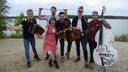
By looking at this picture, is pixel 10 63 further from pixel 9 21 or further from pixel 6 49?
pixel 9 21

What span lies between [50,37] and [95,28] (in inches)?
51.5

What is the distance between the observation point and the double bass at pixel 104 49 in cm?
927

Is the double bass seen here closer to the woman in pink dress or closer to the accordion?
the woman in pink dress

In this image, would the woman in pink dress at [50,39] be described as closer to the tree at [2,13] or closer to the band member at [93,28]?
the band member at [93,28]

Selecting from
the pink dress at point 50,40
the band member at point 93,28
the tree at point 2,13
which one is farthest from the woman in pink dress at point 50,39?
the tree at point 2,13

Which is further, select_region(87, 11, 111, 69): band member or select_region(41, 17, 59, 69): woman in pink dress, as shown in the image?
select_region(41, 17, 59, 69): woman in pink dress

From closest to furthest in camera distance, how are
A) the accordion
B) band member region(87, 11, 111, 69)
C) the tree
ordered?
band member region(87, 11, 111, 69)
the accordion
the tree

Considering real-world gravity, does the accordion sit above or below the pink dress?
above

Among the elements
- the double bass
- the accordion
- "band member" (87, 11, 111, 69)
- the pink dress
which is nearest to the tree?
the accordion

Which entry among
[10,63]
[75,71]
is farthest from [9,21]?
[75,71]

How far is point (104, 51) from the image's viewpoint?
940 centimetres

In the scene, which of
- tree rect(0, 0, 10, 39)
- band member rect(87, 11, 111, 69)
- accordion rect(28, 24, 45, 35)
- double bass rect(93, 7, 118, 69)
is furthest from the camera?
tree rect(0, 0, 10, 39)

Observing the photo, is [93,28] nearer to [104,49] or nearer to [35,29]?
[104,49]

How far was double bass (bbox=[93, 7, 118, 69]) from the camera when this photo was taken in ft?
30.4
